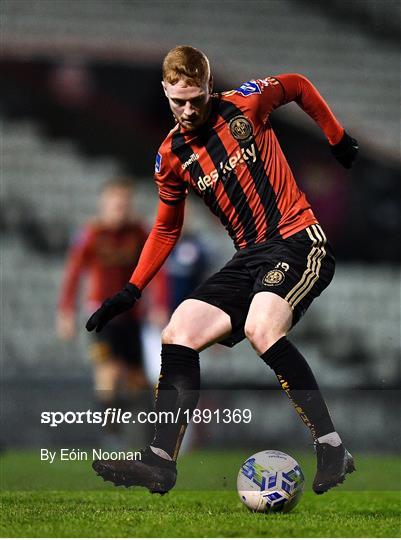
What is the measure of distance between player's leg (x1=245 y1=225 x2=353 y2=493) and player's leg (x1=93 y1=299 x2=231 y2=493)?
201 millimetres

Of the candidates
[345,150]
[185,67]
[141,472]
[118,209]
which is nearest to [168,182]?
[185,67]

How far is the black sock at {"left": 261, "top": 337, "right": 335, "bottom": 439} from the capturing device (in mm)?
4289

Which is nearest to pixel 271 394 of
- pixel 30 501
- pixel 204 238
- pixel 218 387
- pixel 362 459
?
pixel 218 387

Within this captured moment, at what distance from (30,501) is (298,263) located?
1590 mm

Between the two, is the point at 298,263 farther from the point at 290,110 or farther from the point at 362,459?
the point at 290,110

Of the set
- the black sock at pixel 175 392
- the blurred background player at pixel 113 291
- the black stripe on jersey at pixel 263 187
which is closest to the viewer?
the black sock at pixel 175 392

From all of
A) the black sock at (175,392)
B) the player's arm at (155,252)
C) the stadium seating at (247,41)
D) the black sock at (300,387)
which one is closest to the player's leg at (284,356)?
the black sock at (300,387)

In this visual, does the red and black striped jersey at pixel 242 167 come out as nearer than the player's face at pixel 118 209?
Yes

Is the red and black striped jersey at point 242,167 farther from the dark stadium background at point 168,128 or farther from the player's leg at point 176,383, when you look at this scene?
the dark stadium background at point 168,128

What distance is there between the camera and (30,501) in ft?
15.8

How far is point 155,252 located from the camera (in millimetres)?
4750

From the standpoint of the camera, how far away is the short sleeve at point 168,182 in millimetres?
4613

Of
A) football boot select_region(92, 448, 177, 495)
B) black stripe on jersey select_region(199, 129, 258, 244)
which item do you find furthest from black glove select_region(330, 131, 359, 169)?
football boot select_region(92, 448, 177, 495)

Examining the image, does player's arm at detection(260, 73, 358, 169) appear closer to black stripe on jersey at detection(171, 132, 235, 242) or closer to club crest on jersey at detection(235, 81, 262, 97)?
club crest on jersey at detection(235, 81, 262, 97)
